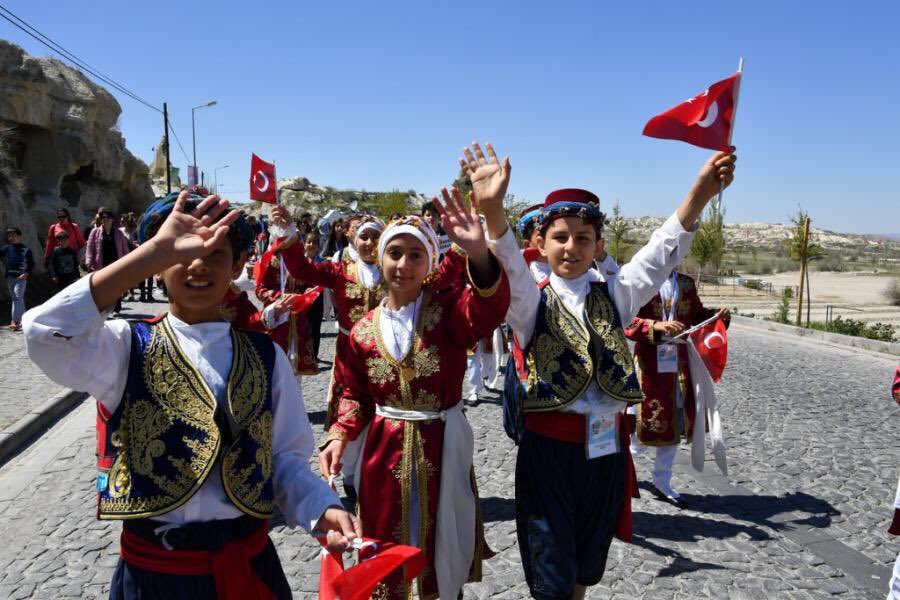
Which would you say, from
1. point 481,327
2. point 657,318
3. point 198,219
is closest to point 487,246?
point 481,327

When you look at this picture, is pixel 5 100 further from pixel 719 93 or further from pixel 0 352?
pixel 719 93

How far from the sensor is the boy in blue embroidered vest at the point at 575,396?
9.91ft

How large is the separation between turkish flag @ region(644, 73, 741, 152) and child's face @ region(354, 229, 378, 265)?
10.7 feet

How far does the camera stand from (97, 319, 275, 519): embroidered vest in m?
1.92

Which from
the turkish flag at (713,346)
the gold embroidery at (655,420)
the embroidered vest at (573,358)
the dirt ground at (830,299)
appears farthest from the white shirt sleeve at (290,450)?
the dirt ground at (830,299)

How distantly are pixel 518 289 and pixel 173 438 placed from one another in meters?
1.61

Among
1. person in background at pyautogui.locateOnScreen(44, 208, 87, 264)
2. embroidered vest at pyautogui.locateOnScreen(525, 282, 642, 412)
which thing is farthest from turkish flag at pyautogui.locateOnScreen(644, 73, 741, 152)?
person in background at pyautogui.locateOnScreen(44, 208, 87, 264)

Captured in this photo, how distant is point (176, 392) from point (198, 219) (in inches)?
20.9

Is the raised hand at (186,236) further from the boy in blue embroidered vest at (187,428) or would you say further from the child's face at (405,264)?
the child's face at (405,264)

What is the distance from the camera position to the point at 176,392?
1999mm

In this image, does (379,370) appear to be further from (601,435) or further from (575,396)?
(601,435)

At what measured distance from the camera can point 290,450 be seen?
7.36 ft

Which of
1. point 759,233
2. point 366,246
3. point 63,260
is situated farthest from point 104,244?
point 759,233

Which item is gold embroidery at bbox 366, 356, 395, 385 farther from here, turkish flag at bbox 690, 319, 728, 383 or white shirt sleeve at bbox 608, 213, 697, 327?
turkish flag at bbox 690, 319, 728, 383
